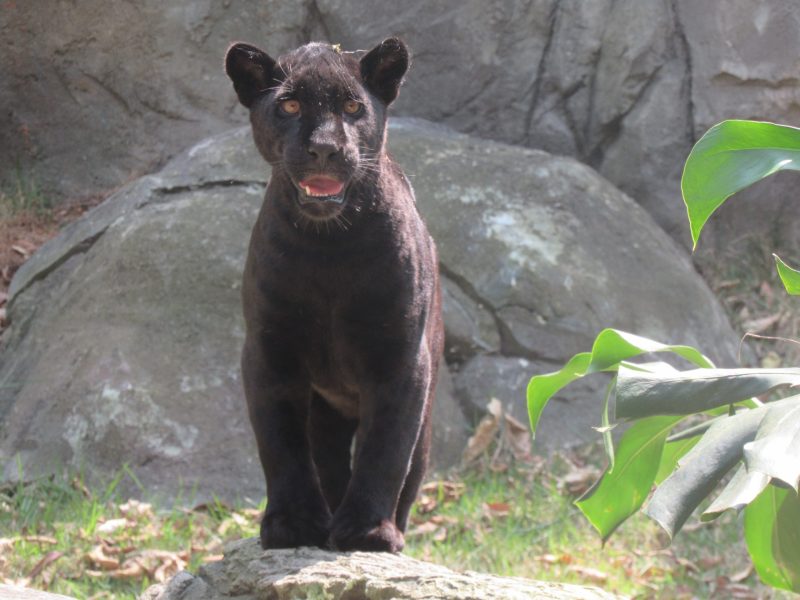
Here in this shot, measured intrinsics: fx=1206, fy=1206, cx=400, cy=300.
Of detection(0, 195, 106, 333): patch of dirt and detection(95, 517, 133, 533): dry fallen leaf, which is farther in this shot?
detection(0, 195, 106, 333): patch of dirt

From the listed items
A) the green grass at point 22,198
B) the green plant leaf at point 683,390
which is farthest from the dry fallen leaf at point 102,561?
the green grass at point 22,198

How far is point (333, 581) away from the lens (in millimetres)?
2988

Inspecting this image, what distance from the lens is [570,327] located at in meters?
6.66

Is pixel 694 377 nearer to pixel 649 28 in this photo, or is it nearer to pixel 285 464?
pixel 285 464

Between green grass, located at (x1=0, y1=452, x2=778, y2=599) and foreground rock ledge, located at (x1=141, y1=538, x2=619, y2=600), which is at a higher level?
foreground rock ledge, located at (x1=141, y1=538, x2=619, y2=600)

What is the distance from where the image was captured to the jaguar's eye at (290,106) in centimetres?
348

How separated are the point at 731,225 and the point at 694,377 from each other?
629 cm

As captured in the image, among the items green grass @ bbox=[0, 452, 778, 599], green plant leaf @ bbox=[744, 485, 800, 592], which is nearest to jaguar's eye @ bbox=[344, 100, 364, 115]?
green plant leaf @ bbox=[744, 485, 800, 592]

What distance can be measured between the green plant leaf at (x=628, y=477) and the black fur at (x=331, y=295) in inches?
39.6

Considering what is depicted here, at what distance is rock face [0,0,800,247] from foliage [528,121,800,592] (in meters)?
5.64

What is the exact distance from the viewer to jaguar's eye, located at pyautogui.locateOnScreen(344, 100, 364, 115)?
3507 millimetres

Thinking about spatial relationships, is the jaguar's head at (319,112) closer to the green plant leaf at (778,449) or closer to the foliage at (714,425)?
the foliage at (714,425)

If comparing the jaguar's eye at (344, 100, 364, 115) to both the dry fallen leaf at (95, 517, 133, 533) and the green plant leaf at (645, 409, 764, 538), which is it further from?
Result: the dry fallen leaf at (95, 517, 133, 533)

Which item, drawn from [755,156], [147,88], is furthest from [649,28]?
[755,156]
